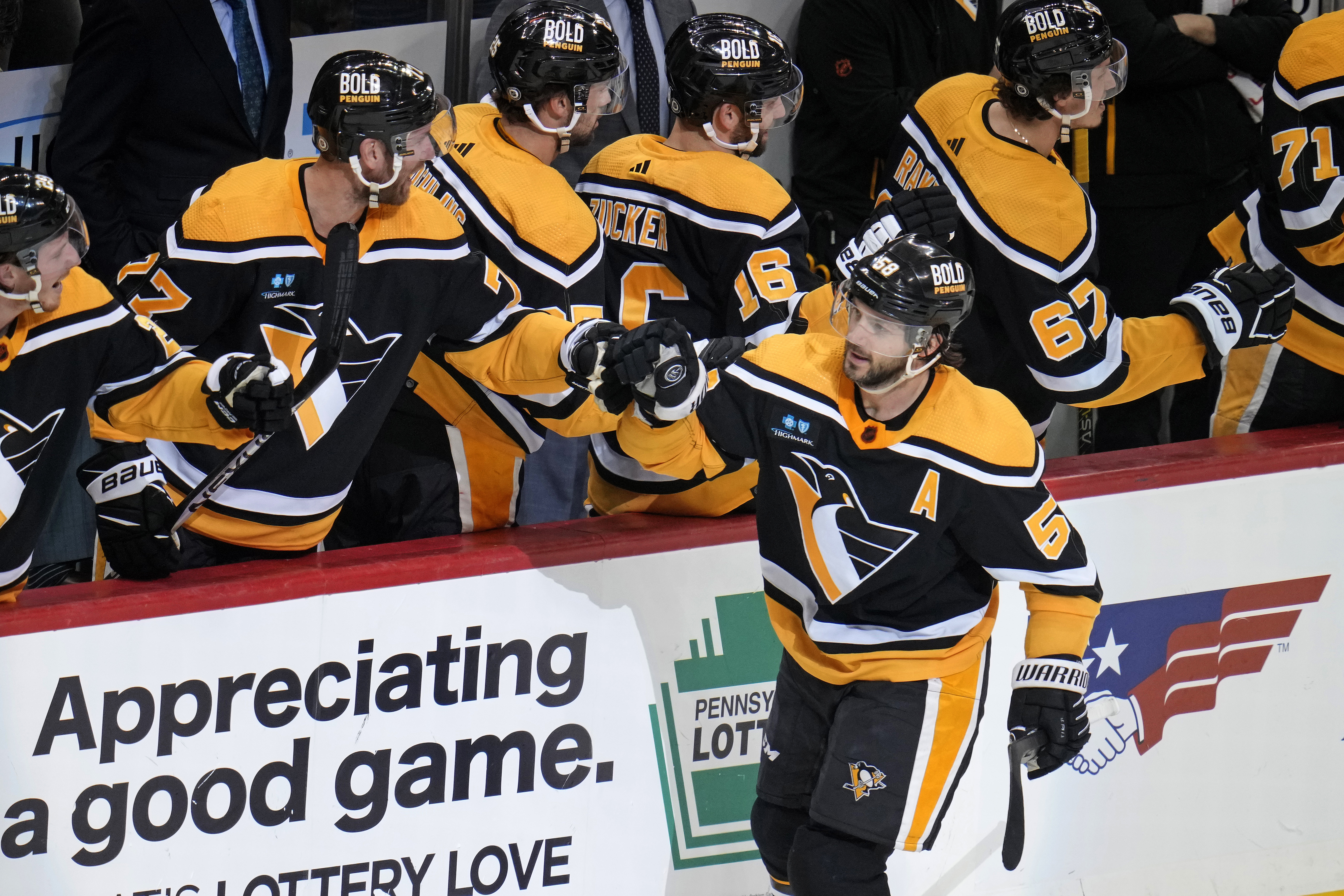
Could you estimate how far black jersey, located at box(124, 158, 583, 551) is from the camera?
3.09m

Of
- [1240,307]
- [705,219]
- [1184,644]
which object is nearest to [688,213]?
[705,219]

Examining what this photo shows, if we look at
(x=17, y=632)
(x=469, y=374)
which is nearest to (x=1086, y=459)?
(x=469, y=374)

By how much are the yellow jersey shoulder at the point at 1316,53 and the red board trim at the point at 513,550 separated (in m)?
0.91

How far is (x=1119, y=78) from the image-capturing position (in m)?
3.75

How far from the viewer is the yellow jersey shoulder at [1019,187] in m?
3.61

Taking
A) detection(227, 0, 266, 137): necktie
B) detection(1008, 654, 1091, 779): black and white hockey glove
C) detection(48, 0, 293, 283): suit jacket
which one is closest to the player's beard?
detection(1008, 654, 1091, 779): black and white hockey glove

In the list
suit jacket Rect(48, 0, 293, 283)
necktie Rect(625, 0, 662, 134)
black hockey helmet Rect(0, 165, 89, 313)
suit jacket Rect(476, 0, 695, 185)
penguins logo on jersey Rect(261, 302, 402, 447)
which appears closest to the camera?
black hockey helmet Rect(0, 165, 89, 313)

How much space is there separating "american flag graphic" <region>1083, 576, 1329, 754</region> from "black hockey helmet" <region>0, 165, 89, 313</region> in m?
2.49

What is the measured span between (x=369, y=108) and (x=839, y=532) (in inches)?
50.2

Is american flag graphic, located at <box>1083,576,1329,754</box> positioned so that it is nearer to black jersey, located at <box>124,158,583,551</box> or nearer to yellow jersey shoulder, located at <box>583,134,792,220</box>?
yellow jersey shoulder, located at <box>583,134,792,220</box>

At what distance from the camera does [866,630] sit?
298 centimetres

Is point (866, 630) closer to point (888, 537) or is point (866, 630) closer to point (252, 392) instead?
point (888, 537)

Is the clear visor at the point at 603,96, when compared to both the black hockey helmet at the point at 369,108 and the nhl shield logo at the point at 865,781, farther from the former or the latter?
Result: the nhl shield logo at the point at 865,781

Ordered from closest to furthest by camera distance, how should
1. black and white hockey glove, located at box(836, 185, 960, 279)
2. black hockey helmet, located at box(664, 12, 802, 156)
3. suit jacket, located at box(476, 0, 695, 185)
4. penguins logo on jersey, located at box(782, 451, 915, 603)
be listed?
1. penguins logo on jersey, located at box(782, 451, 915, 603)
2. black and white hockey glove, located at box(836, 185, 960, 279)
3. black hockey helmet, located at box(664, 12, 802, 156)
4. suit jacket, located at box(476, 0, 695, 185)
